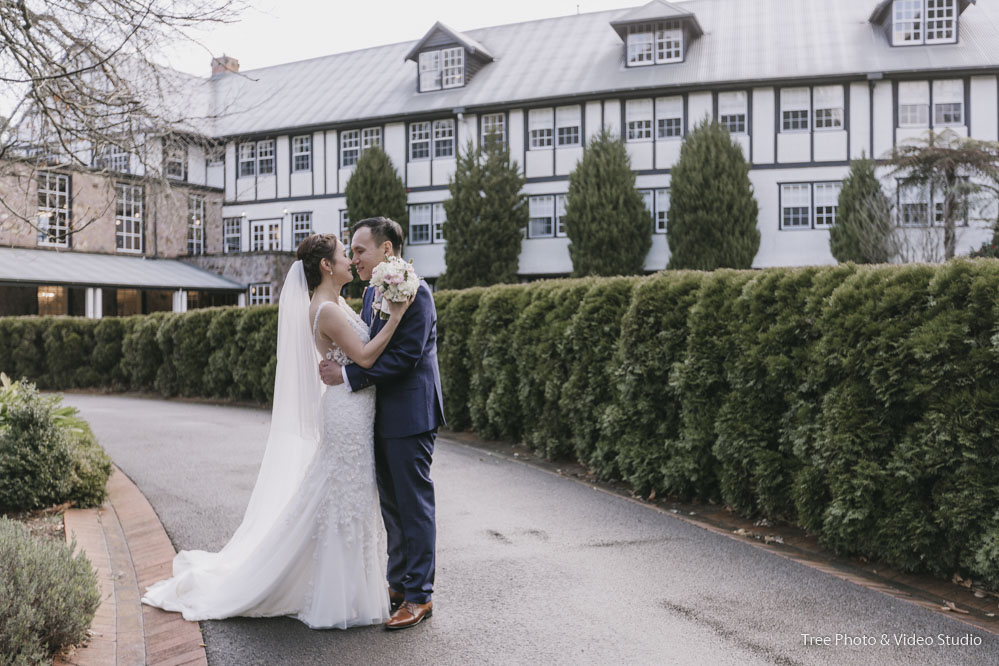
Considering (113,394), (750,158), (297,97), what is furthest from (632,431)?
(297,97)

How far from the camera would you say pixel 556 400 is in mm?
8953

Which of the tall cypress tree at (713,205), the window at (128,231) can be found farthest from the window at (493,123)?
the window at (128,231)

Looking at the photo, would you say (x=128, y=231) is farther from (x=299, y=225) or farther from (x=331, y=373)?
(x=331, y=373)

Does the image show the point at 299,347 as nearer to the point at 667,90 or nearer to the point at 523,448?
the point at 523,448

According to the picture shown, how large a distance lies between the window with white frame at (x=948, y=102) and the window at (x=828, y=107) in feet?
9.59

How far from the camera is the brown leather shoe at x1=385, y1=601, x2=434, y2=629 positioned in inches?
166

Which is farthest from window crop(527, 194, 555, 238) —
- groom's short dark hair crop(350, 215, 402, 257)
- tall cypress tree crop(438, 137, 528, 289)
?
groom's short dark hair crop(350, 215, 402, 257)

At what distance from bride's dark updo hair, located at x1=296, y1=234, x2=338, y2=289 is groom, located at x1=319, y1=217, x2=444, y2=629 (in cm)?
14

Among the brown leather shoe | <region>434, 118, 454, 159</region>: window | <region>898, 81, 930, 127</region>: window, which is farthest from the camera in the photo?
<region>434, 118, 454, 159</region>: window

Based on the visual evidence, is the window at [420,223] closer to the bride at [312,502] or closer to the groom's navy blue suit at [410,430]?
the bride at [312,502]

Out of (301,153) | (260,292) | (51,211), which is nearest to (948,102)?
(301,153)

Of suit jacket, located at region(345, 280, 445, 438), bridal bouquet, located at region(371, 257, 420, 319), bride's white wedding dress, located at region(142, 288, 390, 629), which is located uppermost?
bridal bouquet, located at region(371, 257, 420, 319)

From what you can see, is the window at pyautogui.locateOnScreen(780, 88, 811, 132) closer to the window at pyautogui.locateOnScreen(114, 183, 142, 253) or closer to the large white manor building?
the large white manor building

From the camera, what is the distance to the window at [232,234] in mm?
37312
